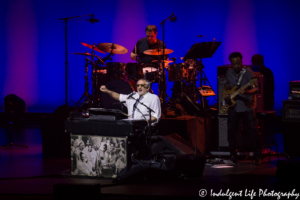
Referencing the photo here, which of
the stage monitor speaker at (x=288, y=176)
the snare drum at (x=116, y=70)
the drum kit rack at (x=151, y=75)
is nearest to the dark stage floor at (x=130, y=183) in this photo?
the stage monitor speaker at (x=288, y=176)

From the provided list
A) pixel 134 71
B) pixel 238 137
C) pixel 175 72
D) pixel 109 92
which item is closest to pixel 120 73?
pixel 134 71

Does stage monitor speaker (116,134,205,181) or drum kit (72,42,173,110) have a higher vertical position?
drum kit (72,42,173,110)

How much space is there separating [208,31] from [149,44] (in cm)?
274

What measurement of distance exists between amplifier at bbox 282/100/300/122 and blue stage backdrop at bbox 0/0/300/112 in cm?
421

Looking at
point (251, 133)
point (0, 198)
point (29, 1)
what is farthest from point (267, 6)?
point (0, 198)

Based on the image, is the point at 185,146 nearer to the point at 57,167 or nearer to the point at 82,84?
the point at 57,167

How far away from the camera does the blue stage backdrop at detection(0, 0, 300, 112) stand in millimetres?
11344

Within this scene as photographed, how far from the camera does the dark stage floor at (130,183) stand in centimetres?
491

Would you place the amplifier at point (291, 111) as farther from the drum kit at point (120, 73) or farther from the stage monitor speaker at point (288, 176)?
the drum kit at point (120, 73)

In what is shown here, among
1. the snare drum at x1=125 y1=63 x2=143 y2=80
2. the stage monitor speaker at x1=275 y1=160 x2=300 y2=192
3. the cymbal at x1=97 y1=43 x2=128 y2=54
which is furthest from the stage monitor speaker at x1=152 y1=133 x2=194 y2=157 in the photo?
the cymbal at x1=97 y1=43 x2=128 y2=54

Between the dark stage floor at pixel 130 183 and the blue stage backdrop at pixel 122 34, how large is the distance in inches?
180

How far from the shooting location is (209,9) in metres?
11.6

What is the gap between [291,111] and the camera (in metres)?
7.36

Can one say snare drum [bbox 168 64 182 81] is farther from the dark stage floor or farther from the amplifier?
the amplifier
